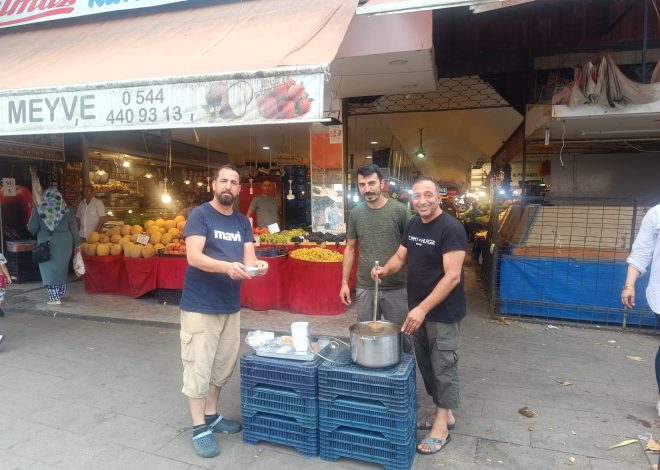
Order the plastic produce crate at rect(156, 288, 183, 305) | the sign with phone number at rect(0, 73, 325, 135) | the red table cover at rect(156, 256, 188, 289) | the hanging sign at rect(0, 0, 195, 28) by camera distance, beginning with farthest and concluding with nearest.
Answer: the plastic produce crate at rect(156, 288, 183, 305) → the red table cover at rect(156, 256, 188, 289) → the hanging sign at rect(0, 0, 195, 28) → the sign with phone number at rect(0, 73, 325, 135)

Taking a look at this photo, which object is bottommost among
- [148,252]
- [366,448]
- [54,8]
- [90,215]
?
[366,448]

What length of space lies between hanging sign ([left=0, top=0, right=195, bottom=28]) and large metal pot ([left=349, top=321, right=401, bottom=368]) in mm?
5012

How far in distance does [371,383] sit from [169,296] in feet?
17.1

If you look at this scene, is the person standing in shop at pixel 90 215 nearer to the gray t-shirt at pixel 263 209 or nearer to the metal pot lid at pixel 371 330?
the gray t-shirt at pixel 263 209

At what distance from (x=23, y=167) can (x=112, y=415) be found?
7743 mm

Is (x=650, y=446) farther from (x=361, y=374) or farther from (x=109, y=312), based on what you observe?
(x=109, y=312)

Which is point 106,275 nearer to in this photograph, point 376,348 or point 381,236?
point 381,236

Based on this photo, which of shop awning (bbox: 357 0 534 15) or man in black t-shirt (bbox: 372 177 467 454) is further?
shop awning (bbox: 357 0 534 15)

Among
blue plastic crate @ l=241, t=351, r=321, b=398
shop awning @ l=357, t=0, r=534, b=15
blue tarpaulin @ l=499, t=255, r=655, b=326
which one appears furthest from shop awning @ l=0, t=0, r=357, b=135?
blue tarpaulin @ l=499, t=255, r=655, b=326

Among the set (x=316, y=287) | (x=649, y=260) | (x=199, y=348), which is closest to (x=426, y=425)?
(x=199, y=348)

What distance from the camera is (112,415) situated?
140 inches

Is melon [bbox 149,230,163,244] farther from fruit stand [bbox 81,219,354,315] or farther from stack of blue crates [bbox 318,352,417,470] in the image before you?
stack of blue crates [bbox 318,352,417,470]

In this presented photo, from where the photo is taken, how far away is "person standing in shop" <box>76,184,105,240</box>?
27.5ft

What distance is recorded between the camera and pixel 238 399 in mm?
3836
